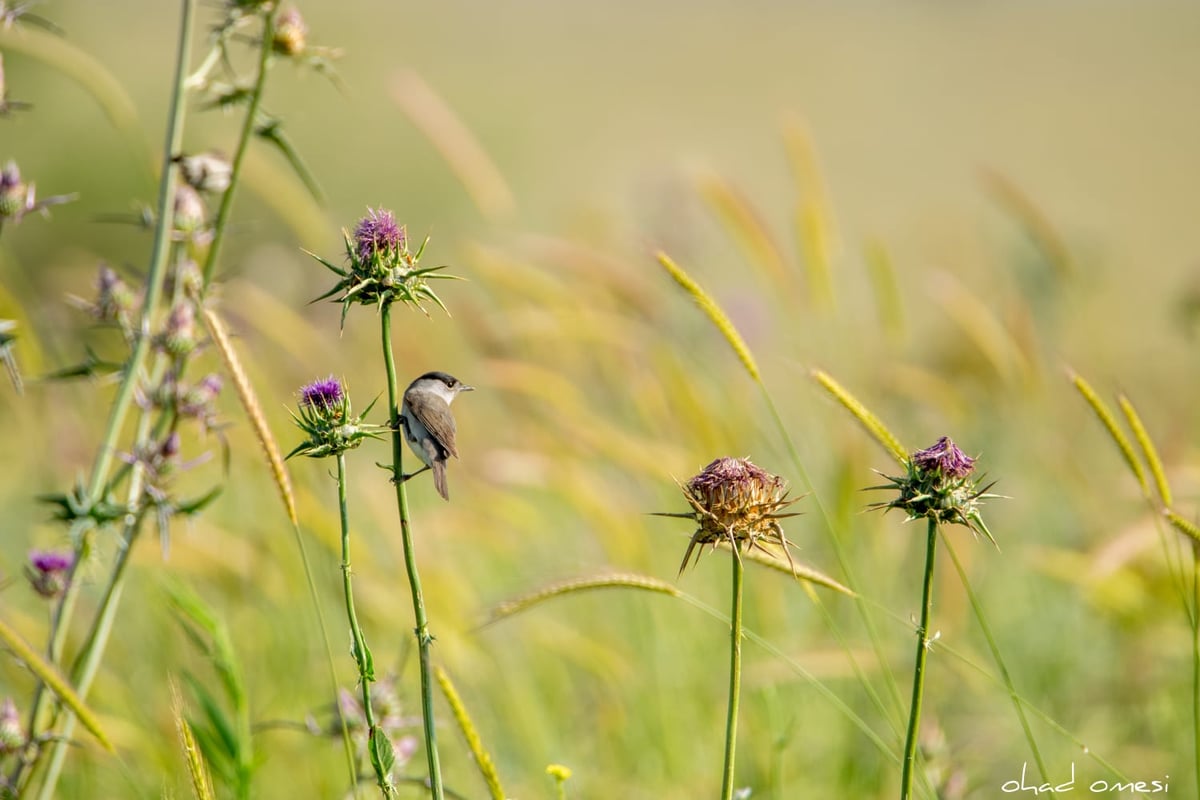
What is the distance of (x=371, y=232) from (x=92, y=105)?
17.5 m

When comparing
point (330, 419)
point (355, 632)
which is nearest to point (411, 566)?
point (355, 632)

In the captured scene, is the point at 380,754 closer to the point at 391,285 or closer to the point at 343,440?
the point at 343,440

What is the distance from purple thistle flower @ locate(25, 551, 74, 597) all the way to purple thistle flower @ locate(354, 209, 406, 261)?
1189 mm

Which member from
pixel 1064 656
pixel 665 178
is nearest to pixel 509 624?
pixel 1064 656

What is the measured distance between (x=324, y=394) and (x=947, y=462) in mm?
949

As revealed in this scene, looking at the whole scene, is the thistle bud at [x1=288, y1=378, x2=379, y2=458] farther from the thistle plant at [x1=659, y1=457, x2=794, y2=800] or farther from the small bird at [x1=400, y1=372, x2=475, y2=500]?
the thistle plant at [x1=659, y1=457, x2=794, y2=800]

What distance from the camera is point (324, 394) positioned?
1.64 meters

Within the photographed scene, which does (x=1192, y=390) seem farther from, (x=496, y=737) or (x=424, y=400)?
(x=424, y=400)

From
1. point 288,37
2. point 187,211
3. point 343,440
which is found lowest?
point 343,440

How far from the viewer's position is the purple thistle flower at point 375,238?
5.27ft

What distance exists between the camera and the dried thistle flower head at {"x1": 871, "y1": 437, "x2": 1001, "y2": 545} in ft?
5.68

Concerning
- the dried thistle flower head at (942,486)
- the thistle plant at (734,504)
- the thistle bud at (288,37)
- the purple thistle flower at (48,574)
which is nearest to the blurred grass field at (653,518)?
the thistle bud at (288,37)

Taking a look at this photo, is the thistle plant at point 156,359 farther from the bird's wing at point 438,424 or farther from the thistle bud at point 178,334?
the bird's wing at point 438,424

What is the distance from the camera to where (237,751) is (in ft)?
7.02
